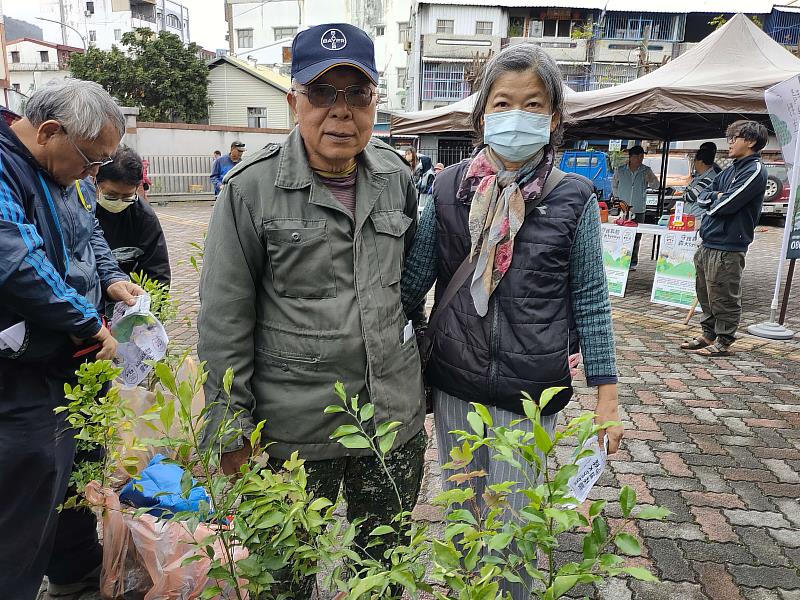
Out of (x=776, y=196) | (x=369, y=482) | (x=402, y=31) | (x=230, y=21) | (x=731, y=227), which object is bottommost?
(x=369, y=482)

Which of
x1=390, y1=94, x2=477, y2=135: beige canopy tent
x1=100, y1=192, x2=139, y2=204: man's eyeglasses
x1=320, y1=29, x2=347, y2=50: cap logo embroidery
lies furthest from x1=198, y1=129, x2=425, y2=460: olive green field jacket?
x1=390, y1=94, x2=477, y2=135: beige canopy tent

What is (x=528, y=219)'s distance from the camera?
69.2 inches

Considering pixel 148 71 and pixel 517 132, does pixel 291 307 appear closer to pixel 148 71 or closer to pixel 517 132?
pixel 517 132

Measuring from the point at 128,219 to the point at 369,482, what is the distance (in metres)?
2.17

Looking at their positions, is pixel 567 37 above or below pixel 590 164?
above

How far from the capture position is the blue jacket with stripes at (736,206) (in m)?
5.19

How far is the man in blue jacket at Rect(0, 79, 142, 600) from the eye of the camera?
1.63m

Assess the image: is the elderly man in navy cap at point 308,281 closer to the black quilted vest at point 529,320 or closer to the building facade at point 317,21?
the black quilted vest at point 529,320

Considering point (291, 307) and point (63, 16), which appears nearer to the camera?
point (291, 307)

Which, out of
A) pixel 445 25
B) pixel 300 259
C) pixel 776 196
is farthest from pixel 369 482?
pixel 445 25

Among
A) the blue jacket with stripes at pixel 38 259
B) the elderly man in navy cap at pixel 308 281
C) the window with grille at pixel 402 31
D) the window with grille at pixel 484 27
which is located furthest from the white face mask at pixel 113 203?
the window with grille at pixel 402 31

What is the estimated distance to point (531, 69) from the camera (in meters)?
1.70

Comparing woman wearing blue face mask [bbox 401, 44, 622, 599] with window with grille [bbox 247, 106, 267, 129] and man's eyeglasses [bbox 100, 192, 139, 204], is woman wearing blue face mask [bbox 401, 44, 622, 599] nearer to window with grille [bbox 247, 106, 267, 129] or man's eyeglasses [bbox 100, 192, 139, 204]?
man's eyeglasses [bbox 100, 192, 139, 204]

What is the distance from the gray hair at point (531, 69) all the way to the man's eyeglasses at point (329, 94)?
16.2 inches
